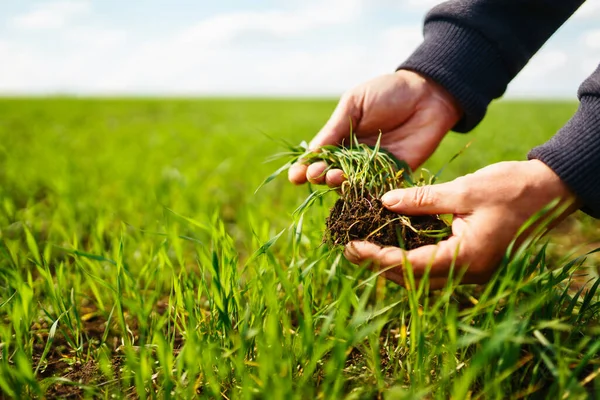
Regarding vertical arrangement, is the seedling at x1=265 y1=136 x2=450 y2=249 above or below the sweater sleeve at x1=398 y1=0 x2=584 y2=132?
below

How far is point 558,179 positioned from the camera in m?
1.58

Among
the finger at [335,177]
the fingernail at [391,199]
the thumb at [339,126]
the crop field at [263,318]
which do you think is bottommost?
the crop field at [263,318]

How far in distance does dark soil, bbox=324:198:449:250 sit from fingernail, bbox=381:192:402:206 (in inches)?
2.4

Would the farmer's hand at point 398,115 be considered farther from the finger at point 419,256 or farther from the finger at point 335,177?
the finger at point 419,256

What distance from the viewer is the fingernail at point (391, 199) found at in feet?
5.44

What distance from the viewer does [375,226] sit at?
1.75 m

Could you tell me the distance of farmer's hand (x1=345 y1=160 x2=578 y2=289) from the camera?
1.50 metres

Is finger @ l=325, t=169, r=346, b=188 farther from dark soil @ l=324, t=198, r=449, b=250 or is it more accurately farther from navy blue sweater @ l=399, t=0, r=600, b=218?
navy blue sweater @ l=399, t=0, r=600, b=218

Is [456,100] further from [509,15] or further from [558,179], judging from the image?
[558,179]

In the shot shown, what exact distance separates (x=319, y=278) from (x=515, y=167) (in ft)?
2.85

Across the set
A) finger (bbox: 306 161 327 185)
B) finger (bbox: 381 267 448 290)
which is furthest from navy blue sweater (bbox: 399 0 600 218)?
finger (bbox: 381 267 448 290)

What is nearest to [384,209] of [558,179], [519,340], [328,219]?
[328,219]

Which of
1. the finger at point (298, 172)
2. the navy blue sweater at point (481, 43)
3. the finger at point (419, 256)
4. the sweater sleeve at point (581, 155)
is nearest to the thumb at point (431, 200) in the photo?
the finger at point (419, 256)

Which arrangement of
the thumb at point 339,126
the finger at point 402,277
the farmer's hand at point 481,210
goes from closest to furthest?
1. the farmer's hand at point 481,210
2. the finger at point 402,277
3. the thumb at point 339,126
